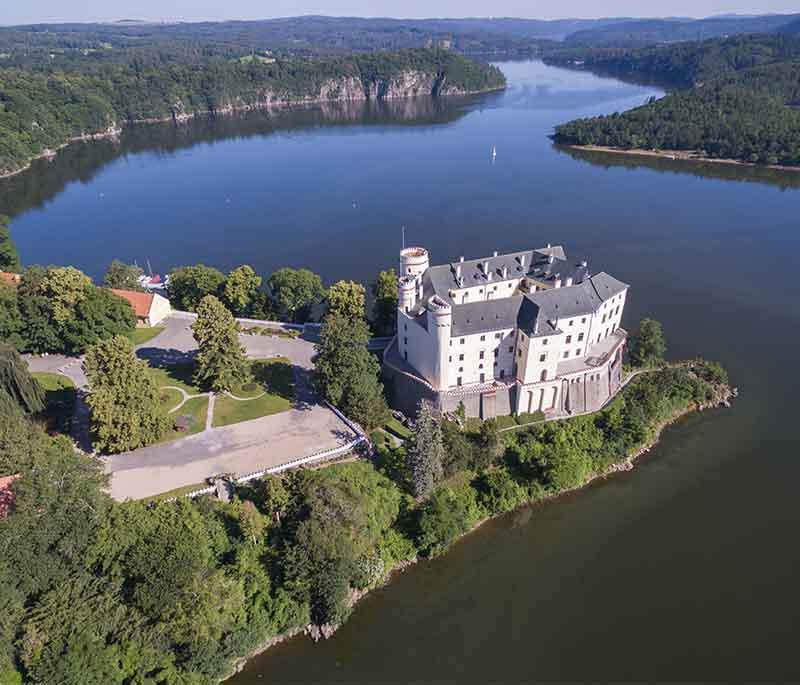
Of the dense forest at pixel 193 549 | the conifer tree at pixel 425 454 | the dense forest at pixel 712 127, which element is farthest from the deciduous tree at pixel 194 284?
the dense forest at pixel 712 127

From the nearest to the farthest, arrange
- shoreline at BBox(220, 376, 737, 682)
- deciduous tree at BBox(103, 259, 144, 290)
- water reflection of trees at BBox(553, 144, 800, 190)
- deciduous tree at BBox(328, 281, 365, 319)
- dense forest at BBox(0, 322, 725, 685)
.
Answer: dense forest at BBox(0, 322, 725, 685) < shoreline at BBox(220, 376, 737, 682) < deciduous tree at BBox(328, 281, 365, 319) < deciduous tree at BBox(103, 259, 144, 290) < water reflection of trees at BBox(553, 144, 800, 190)

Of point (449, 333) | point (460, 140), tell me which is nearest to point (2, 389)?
point (449, 333)

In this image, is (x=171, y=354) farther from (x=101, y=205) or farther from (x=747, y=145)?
(x=747, y=145)

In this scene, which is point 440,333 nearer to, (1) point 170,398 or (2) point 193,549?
(2) point 193,549

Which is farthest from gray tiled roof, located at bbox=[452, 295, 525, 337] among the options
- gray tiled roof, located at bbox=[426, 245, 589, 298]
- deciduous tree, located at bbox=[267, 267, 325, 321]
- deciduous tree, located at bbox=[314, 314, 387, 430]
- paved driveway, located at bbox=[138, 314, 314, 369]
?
deciduous tree, located at bbox=[267, 267, 325, 321]

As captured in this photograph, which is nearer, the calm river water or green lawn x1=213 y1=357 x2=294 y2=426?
the calm river water

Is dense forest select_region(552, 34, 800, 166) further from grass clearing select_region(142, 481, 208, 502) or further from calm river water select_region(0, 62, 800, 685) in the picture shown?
grass clearing select_region(142, 481, 208, 502)

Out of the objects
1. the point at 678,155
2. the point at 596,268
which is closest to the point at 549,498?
the point at 596,268
